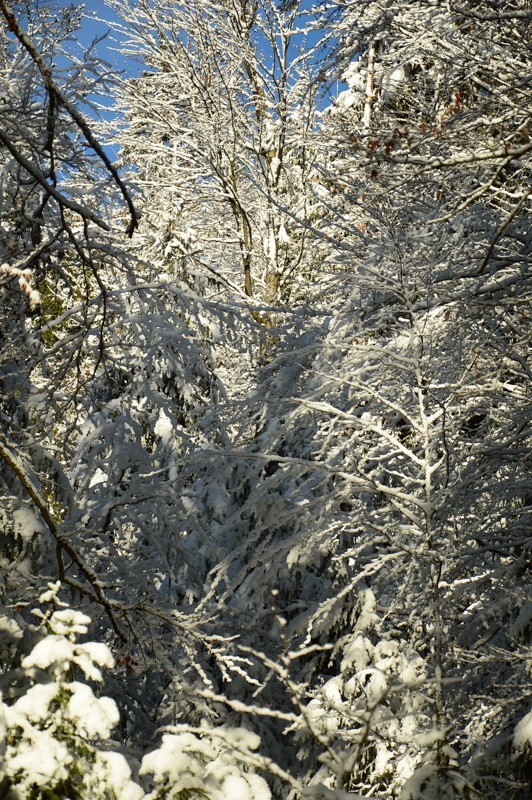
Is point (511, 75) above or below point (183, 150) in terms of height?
below

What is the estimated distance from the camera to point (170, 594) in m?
7.41

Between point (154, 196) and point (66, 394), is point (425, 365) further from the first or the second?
point (154, 196)

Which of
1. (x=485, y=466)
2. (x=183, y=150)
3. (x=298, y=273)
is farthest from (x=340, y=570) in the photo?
(x=183, y=150)

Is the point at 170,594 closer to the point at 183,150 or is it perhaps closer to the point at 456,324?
the point at 456,324

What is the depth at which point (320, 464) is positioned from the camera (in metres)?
4.61

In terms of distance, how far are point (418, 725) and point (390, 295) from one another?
3101mm

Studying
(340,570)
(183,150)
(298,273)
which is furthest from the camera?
(298,273)

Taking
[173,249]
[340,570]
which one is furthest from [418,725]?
[173,249]

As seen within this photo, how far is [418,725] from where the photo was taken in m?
4.82

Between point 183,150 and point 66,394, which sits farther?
point 183,150

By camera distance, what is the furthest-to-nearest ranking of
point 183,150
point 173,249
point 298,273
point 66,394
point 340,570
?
point 298,273, point 183,150, point 173,249, point 340,570, point 66,394

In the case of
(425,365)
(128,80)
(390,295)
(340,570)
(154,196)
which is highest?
(128,80)

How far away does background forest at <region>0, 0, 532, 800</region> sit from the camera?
3.00 metres

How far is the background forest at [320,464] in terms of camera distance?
9.84ft
